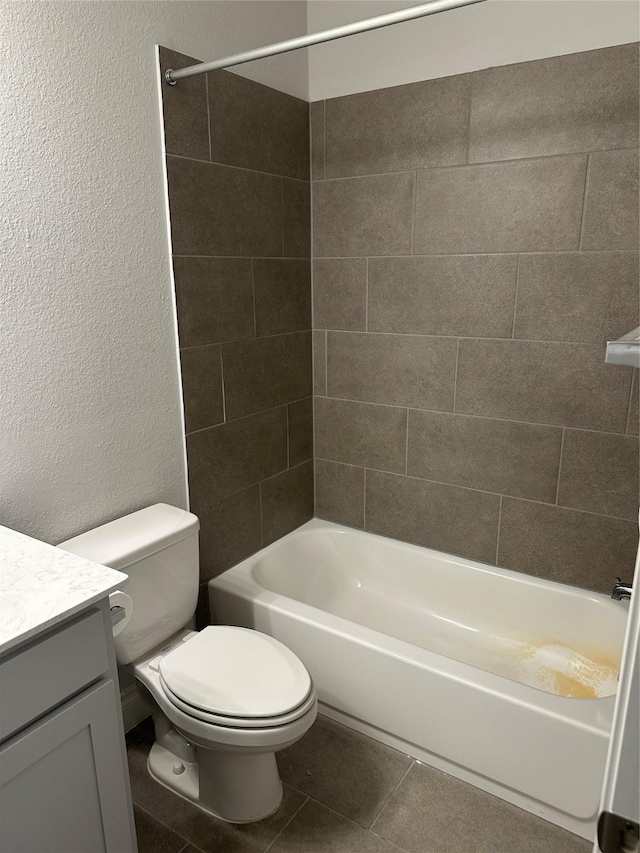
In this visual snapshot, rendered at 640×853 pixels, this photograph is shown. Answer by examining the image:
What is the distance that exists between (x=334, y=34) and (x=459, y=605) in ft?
6.43

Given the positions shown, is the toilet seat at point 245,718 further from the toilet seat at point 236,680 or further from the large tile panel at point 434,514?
the large tile panel at point 434,514

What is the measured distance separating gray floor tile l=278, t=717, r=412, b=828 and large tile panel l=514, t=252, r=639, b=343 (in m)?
1.47

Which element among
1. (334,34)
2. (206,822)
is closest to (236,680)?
(206,822)

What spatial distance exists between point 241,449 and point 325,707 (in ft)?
3.15

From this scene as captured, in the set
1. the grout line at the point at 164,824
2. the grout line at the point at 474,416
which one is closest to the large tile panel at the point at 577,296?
the grout line at the point at 474,416

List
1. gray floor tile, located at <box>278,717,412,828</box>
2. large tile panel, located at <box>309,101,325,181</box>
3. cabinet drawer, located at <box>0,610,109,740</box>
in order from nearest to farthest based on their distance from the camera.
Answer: cabinet drawer, located at <box>0,610,109,740</box> → gray floor tile, located at <box>278,717,412,828</box> → large tile panel, located at <box>309,101,325,181</box>

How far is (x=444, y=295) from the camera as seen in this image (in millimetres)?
2248

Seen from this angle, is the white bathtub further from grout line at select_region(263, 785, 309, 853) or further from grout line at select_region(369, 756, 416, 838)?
grout line at select_region(263, 785, 309, 853)

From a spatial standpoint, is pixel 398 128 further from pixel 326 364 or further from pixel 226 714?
pixel 226 714

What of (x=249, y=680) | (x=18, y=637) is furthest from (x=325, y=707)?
(x=18, y=637)

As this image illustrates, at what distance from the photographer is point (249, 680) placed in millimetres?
1650

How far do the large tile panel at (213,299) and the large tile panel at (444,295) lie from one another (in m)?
0.52

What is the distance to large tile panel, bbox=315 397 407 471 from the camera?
2484 millimetres

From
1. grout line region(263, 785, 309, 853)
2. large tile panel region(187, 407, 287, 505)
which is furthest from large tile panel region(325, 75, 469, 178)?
grout line region(263, 785, 309, 853)
